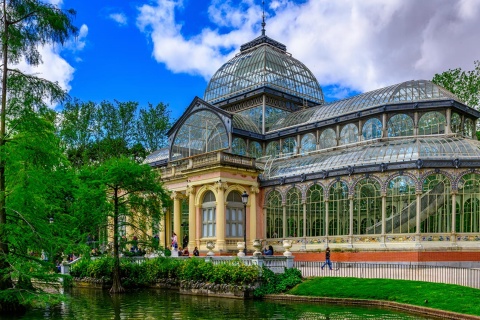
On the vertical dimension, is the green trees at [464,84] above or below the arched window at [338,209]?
above

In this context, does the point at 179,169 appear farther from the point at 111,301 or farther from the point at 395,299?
the point at 395,299

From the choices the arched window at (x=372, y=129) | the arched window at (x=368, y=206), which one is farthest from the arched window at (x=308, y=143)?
the arched window at (x=368, y=206)

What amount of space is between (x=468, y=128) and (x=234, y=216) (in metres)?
17.3

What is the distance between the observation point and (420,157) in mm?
28781

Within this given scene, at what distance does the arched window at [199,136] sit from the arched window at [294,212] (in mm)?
6608

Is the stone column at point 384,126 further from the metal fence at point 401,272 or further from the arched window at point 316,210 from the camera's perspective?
the metal fence at point 401,272

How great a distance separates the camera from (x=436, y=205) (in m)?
28.0

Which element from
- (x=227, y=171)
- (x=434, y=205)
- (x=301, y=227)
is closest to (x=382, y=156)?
(x=434, y=205)

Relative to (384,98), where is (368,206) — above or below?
below

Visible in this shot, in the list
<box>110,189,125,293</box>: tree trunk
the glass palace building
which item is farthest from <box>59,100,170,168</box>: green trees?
<box>110,189,125,293</box>: tree trunk

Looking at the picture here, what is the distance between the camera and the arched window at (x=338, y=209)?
30938 millimetres

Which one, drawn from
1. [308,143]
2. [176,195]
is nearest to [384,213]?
[308,143]

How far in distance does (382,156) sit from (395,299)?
13.1m

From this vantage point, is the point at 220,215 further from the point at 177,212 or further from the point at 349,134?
the point at 349,134
